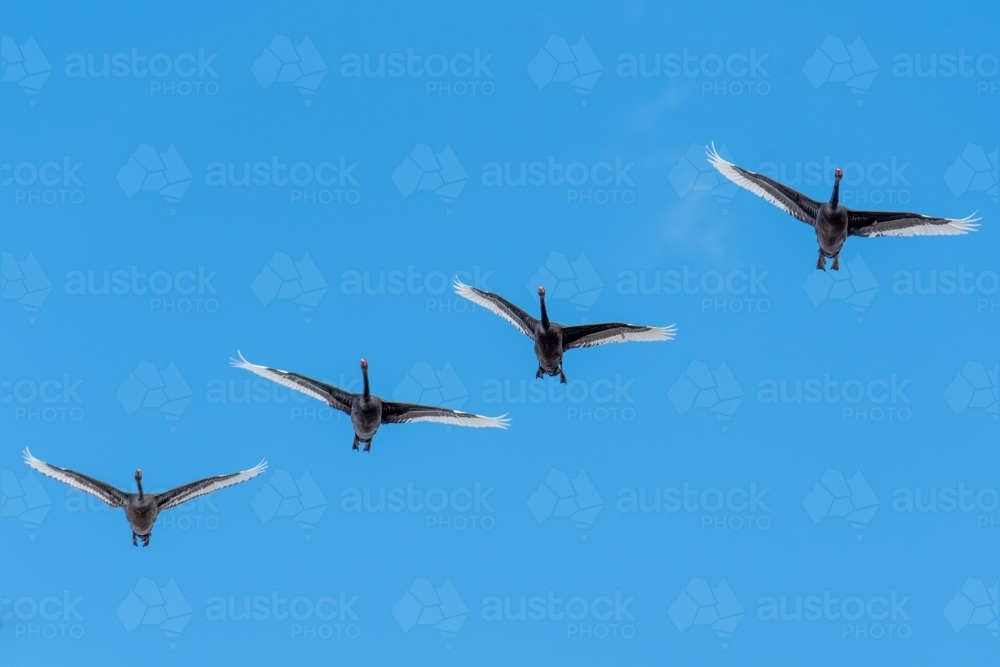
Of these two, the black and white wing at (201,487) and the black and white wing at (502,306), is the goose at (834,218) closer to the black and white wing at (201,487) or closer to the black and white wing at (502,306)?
the black and white wing at (502,306)

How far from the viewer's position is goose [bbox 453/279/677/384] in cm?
5091

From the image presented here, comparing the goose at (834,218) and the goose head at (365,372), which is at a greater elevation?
the goose at (834,218)

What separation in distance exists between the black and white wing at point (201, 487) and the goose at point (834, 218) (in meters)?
18.2

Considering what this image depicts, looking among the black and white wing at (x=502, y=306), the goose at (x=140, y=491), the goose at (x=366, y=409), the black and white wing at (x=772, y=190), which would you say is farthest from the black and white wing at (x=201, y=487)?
the black and white wing at (x=772, y=190)

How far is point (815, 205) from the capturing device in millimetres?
51250

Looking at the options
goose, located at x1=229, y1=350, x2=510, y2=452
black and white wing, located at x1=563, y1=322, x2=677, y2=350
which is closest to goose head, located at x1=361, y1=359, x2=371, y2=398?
goose, located at x1=229, y1=350, x2=510, y2=452

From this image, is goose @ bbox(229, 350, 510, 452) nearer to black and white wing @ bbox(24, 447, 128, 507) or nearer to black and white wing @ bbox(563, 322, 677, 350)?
black and white wing @ bbox(563, 322, 677, 350)

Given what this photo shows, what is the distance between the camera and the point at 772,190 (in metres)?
51.7

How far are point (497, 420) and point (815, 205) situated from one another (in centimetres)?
1232

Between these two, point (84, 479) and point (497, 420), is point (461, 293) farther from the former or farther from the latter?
point (84, 479)

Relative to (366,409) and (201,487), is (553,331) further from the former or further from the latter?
(201,487)

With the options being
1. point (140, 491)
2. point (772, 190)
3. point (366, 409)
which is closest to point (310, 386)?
point (366, 409)

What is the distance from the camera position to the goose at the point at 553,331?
167 ft

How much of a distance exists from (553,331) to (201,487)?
41.4ft
